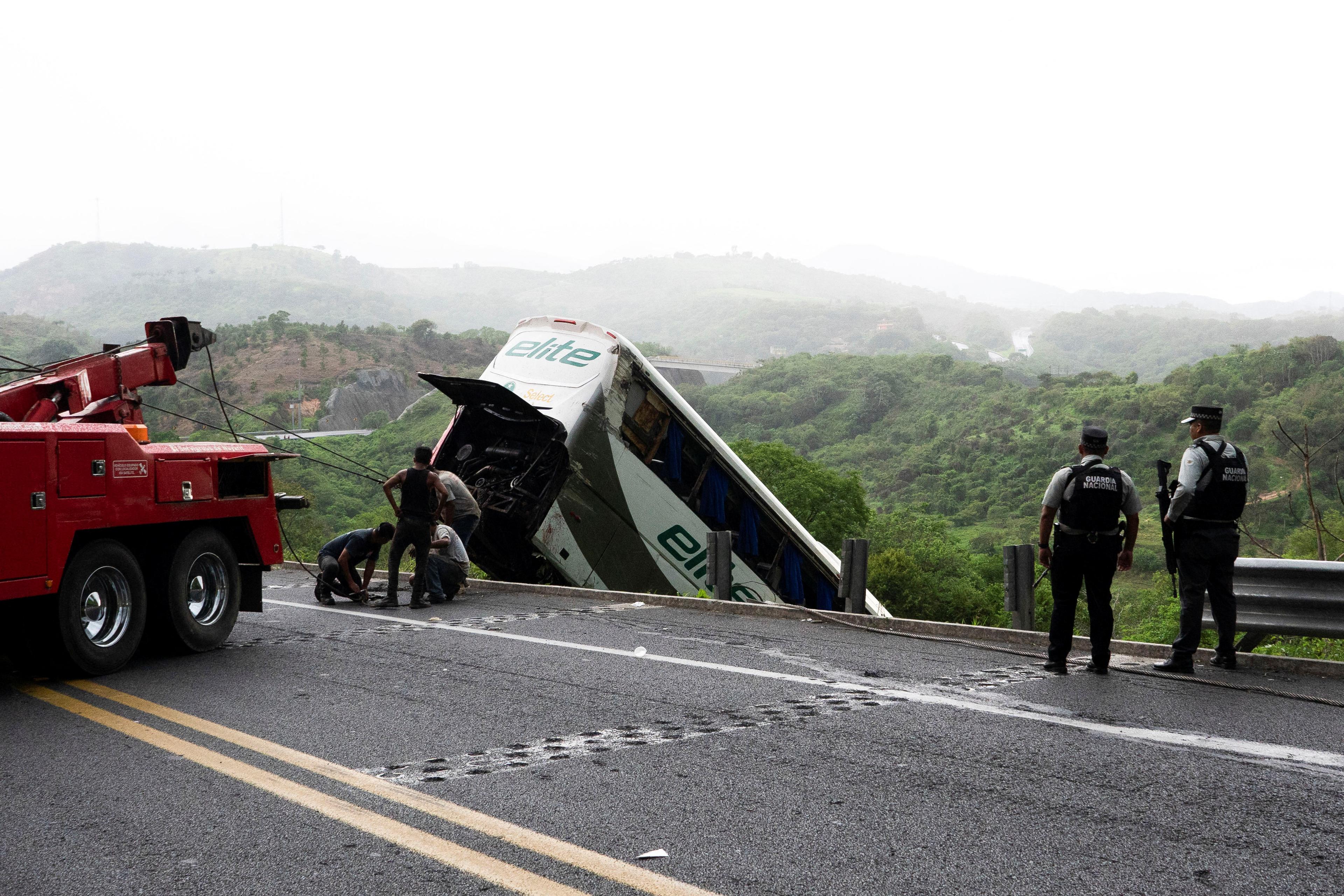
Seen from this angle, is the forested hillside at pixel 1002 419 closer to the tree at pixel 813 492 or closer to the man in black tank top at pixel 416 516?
the tree at pixel 813 492

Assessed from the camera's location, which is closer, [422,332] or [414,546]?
[414,546]

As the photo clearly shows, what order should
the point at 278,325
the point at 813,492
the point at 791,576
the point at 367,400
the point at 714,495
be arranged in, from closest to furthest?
the point at 714,495 → the point at 791,576 → the point at 813,492 → the point at 367,400 → the point at 278,325

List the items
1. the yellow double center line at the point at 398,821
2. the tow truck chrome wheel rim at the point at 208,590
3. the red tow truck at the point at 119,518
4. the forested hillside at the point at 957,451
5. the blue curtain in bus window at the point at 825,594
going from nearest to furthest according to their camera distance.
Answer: the yellow double center line at the point at 398,821 < the red tow truck at the point at 119,518 < the tow truck chrome wheel rim at the point at 208,590 < the blue curtain in bus window at the point at 825,594 < the forested hillside at the point at 957,451

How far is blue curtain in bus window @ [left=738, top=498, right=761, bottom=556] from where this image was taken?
571 inches

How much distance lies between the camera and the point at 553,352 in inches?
564

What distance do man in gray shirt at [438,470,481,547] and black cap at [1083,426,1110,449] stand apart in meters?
7.16

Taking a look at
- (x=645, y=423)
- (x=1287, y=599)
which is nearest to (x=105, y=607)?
(x=645, y=423)

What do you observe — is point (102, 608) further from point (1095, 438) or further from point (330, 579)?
point (1095, 438)

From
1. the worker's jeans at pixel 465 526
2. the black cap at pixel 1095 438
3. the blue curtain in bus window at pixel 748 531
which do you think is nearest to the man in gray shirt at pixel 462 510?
the worker's jeans at pixel 465 526

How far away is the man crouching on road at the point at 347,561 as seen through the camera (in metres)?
11.5

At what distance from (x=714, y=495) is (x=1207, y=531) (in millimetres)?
7797

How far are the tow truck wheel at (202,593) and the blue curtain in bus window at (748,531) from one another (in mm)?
7286

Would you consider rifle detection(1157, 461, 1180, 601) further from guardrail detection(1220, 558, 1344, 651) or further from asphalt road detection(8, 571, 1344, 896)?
asphalt road detection(8, 571, 1344, 896)

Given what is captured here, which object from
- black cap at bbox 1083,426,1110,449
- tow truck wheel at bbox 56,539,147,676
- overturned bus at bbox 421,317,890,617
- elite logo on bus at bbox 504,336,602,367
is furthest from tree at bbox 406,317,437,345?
black cap at bbox 1083,426,1110,449
